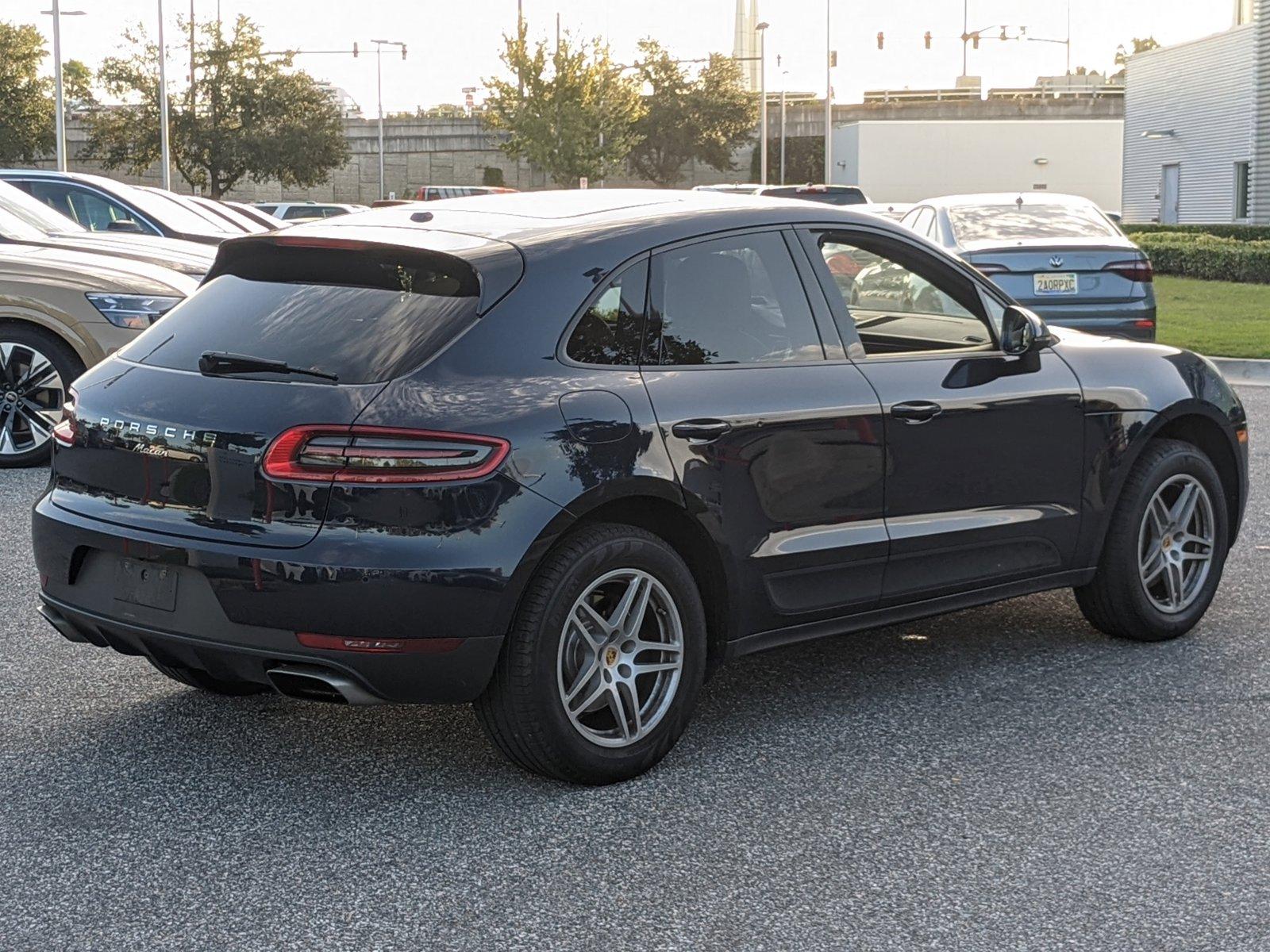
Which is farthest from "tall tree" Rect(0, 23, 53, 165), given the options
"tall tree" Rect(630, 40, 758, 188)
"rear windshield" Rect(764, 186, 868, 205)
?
"rear windshield" Rect(764, 186, 868, 205)

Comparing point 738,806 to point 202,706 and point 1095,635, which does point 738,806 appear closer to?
point 202,706

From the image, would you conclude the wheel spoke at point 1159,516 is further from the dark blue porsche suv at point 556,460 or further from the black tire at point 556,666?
the black tire at point 556,666

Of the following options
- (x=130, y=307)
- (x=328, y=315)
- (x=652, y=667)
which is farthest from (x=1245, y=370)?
(x=328, y=315)

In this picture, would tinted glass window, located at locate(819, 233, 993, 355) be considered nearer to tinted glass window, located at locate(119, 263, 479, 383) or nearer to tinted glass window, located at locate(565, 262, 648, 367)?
tinted glass window, located at locate(565, 262, 648, 367)

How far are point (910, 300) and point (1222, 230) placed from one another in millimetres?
35796

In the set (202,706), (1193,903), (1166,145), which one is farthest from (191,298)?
(1166,145)

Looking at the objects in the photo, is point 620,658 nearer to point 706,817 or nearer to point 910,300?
point 706,817

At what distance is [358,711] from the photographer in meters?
5.23

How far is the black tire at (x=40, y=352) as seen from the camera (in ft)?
33.2

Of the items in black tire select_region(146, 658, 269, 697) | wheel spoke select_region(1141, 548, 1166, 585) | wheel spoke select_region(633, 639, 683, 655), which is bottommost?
black tire select_region(146, 658, 269, 697)

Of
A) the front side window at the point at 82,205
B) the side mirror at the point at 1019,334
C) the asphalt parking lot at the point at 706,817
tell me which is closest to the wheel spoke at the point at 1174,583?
the asphalt parking lot at the point at 706,817

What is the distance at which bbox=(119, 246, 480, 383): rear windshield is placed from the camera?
430 cm

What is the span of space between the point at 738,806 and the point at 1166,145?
51.2 m

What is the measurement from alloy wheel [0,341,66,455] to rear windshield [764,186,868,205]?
11.7 m
